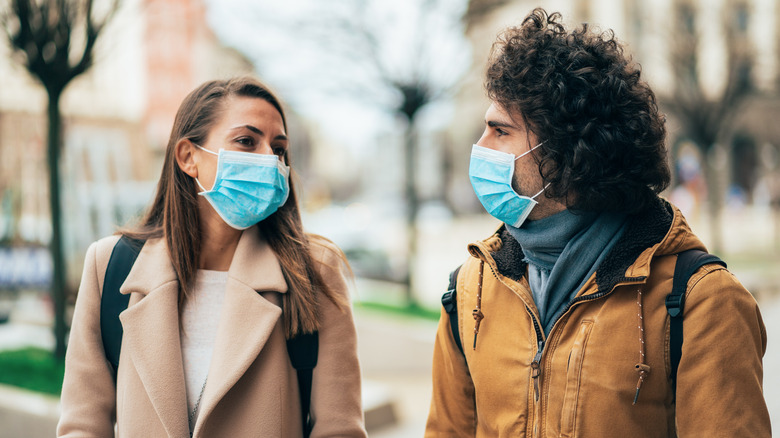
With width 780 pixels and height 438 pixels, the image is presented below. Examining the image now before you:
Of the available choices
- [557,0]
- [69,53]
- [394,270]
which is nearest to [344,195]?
[557,0]

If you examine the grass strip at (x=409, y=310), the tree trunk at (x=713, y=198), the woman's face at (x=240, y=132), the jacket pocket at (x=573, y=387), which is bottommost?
the grass strip at (x=409, y=310)

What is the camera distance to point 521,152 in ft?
6.95

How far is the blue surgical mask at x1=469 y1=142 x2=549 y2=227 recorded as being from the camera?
2139mm

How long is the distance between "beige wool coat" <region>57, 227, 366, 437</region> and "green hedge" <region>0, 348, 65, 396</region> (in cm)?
322

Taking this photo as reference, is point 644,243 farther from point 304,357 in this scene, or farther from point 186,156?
point 186,156

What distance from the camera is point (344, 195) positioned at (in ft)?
283

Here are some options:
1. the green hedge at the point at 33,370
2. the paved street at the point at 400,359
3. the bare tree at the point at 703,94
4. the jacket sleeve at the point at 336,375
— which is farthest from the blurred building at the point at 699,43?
the green hedge at the point at 33,370

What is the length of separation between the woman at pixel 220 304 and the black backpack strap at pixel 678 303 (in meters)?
1.06

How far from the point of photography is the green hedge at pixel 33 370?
5.29 metres

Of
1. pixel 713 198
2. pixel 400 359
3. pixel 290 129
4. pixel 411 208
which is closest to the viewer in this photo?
pixel 290 129

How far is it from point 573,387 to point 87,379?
1.54 metres

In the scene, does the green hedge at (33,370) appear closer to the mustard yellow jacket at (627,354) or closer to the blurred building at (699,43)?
the blurred building at (699,43)

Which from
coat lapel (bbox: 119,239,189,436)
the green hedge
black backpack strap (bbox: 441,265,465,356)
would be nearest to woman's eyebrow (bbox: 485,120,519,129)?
black backpack strap (bbox: 441,265,465,356)

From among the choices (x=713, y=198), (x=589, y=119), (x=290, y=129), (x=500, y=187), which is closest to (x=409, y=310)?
(x=290, y=129)
